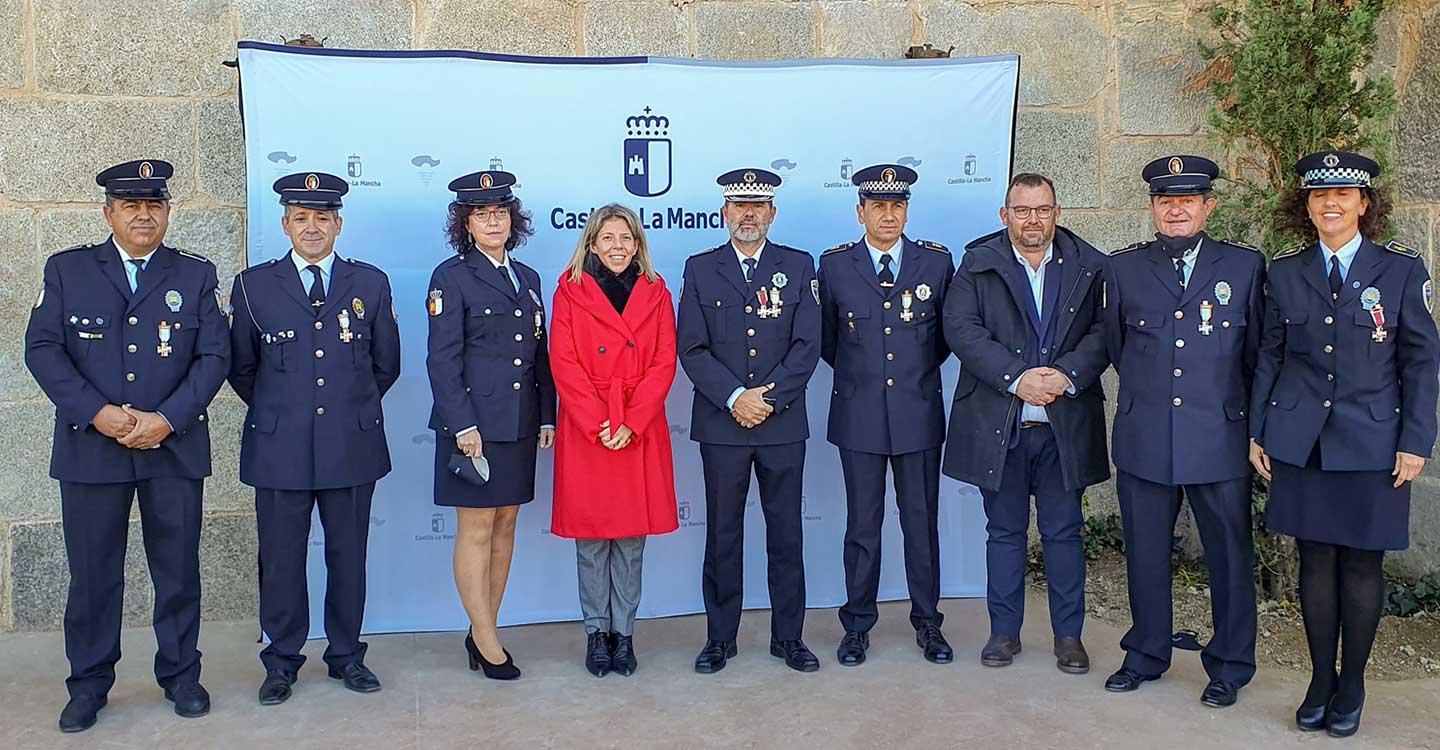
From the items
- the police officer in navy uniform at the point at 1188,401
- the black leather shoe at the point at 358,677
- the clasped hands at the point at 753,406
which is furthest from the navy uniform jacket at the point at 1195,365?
the black leather shoe at the point at 358,677

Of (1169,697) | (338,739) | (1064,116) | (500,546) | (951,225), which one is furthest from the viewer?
(1064,116)

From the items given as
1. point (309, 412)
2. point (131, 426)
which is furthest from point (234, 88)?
point (131, 426)

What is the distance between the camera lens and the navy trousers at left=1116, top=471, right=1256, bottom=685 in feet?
13.8

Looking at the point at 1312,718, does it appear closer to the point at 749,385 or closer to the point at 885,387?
the point at 885,387

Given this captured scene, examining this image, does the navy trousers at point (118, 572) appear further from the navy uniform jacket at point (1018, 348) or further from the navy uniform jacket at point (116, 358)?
the navy uniform jacket at point (1018, 348)

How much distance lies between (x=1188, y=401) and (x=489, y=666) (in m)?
2.58

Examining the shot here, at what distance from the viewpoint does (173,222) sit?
508 cm

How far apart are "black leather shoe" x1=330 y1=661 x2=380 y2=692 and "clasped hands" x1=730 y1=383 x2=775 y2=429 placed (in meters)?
1.56

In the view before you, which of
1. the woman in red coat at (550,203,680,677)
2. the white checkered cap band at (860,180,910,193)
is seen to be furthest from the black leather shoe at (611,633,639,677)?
the white checkered cap band at (860,180,910,193)

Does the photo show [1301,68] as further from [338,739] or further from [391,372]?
[338,739]

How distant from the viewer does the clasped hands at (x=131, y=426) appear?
12.8 ft

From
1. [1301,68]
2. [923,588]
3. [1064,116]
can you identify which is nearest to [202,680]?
[923,588]

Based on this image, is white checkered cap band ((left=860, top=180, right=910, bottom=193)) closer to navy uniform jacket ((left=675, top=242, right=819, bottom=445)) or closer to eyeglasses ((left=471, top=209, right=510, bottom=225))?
navy uniform jacket ((left=675, top=242, right=819, bottom=445))

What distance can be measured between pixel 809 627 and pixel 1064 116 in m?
2.62
